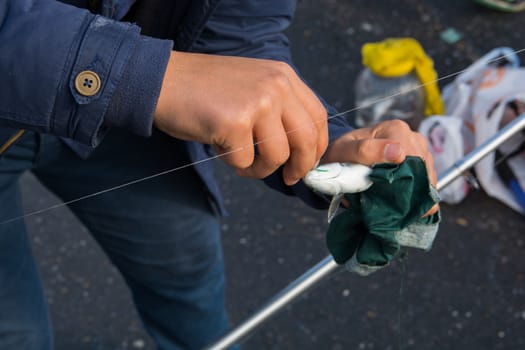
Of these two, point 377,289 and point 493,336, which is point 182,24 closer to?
point 377,289

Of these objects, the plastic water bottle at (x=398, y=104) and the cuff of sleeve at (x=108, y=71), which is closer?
the cuff of sleeve at (x=108, y=71)

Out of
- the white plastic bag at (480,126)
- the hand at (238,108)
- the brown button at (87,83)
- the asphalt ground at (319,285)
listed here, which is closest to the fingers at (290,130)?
the hand at (238,108)

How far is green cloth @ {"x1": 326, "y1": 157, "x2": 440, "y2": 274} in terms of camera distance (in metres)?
1.02

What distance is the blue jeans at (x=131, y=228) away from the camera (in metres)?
1.41

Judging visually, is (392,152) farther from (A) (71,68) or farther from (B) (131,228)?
(B) (131,228)

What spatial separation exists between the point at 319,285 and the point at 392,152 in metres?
0.97

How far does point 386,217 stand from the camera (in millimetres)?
1052

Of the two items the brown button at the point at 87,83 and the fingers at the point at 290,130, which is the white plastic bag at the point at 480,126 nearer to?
the fingers at the point at 290,130

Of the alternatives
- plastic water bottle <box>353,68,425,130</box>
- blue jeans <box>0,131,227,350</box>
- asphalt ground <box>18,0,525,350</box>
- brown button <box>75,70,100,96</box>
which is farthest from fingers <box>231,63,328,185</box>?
plastic water bottle <box>353,68,425,130</box>

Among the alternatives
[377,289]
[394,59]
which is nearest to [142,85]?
[377,289]

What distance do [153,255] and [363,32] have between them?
2032 millimetres

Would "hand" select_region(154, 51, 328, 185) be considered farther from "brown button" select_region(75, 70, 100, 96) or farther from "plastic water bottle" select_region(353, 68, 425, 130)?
"plastic water bottle" select_region(353, 68, 425, 130)

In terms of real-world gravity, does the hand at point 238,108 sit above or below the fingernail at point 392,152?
above

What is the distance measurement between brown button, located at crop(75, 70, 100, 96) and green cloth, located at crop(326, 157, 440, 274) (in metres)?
0.42
